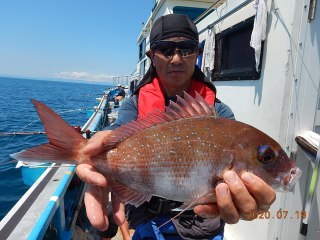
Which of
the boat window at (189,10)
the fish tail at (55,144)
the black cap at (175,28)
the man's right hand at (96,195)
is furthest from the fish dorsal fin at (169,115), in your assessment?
the boat window at (189,10)

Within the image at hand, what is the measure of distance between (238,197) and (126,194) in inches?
34.2

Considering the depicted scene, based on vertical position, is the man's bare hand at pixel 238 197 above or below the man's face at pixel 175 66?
below

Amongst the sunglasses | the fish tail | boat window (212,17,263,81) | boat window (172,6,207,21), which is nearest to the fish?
the fish tail

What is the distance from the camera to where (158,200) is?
6.32 feet

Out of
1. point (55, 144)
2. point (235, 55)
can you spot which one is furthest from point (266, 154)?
point (235, 55)

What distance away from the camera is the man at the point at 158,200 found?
4.72 feet

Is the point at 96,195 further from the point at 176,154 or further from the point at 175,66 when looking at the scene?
the point at 175,66

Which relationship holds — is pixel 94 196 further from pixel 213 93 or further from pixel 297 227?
pixel 297 227

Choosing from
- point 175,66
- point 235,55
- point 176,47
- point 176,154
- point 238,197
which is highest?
point 235,55

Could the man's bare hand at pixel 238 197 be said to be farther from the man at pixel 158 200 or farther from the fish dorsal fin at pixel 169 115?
the fish dorsal fin at pixel 169 115

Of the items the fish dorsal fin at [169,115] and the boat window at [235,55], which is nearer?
the fish dorsal fin at [169,115]

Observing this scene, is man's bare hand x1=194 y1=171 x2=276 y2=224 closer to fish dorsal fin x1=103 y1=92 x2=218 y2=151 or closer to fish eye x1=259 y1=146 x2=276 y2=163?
fish eye x1=259 y1=146 x2=276 y2=163

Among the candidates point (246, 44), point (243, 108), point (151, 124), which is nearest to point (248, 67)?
point (246, 44)

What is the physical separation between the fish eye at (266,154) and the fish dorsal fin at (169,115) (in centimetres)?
43
